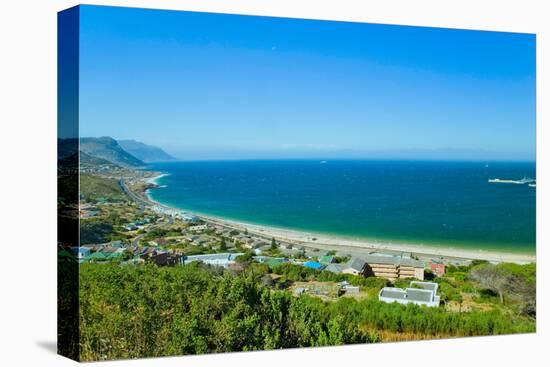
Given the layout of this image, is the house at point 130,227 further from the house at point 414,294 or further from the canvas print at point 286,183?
the house at point 414,294

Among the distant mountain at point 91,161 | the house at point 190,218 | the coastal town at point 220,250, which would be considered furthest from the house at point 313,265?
the distant mountain at point 91,161

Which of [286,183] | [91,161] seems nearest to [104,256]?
[91,161]

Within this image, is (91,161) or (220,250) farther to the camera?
(220,250)

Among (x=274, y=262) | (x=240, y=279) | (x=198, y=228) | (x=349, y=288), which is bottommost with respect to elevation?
(x=349, y=288)

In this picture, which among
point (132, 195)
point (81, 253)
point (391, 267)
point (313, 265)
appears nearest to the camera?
point (81, 253)

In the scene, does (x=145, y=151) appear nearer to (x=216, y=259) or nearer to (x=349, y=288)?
(x=216, y=259)

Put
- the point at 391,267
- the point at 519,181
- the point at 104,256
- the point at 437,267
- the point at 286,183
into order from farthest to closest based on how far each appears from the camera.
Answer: the point at 519,181
the point at 437,267
the point at 391,267
the point at 286,183
the point at 104,256

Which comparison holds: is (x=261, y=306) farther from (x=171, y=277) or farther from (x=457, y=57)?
(x=457, y=57)
